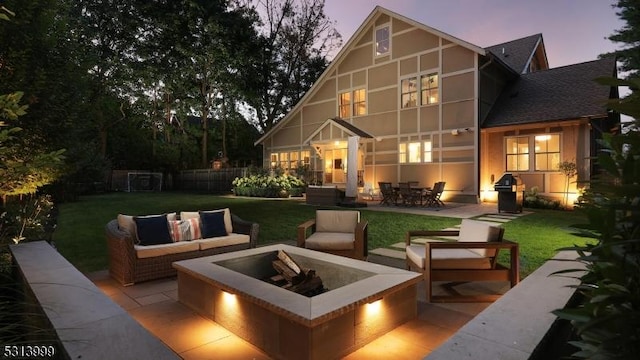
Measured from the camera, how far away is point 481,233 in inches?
158

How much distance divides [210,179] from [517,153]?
17.5 m

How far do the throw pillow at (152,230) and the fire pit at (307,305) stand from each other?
1.20m

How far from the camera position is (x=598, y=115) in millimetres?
10867

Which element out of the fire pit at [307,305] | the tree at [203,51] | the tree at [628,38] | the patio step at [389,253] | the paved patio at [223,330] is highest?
the tree at [203,51]

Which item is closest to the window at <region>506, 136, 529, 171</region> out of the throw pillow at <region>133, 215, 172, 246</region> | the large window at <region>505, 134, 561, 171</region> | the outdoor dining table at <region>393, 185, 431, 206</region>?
the large window at <region>505, 134, 561, 171</region>

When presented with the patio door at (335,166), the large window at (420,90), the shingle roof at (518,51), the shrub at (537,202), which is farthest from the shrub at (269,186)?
the shingle roof at (518,51)

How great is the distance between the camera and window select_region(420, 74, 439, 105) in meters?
14.3

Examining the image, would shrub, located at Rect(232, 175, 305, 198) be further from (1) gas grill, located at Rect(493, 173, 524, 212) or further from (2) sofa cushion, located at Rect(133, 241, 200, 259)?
(2) sofa cushion, located at Rect(133, 241, 200, 259)

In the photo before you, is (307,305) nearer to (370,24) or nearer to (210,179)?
(370,24)

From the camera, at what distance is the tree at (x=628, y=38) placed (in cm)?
1290

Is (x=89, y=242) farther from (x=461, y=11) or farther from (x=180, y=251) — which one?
(x=461, y=11)

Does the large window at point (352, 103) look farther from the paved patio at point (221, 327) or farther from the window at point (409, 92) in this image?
the paved patio at point (221, 327)

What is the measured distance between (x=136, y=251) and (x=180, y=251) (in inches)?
20.5

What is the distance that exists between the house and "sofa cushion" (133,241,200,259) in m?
9.42
